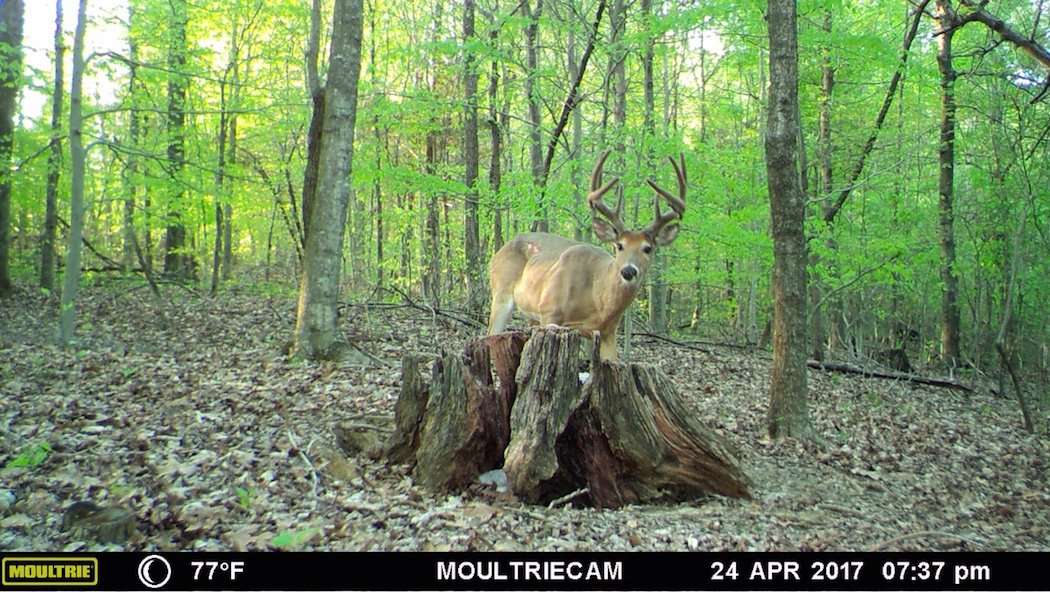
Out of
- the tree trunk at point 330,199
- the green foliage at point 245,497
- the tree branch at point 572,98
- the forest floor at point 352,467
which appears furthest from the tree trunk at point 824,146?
the green foliage at point 245,497

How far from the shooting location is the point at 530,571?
3.61 meters

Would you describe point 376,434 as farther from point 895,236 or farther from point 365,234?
point 365,234

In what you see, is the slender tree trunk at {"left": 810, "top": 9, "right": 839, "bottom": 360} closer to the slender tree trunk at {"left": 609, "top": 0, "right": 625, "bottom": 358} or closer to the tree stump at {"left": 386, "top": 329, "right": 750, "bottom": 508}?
the slender tree trunk at {"left": 609, "top": 0, "right": 625, "bottom": 358}

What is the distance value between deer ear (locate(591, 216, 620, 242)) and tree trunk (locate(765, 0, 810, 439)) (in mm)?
1604

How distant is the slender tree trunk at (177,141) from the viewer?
12.3 meters

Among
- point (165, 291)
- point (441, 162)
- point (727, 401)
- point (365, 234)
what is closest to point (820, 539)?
point (727, 401)

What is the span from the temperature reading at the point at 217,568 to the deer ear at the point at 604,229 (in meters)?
4.74

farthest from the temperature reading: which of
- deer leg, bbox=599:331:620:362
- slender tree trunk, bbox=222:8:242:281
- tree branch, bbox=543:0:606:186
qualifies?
slender tree trunk, bbox=222:8:242:281

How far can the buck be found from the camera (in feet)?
23.0

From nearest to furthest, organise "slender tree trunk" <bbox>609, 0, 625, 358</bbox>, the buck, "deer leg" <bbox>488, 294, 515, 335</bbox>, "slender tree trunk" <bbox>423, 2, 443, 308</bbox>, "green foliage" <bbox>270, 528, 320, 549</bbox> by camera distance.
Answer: "green foliage" <bbox>270, 528, 320, 549</bbox>, the buck, "deer leg" <bbox>488, 294, 515, 335</bbox>, "slender tree trunk" <bbox>609, 0, 625, 358</bbox>, "slender tree trunk" <bbox>423, 2, 443, 308</bbox>

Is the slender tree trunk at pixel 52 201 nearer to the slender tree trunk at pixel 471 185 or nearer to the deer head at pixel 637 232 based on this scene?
the slender tree trunk at pixel 471 185

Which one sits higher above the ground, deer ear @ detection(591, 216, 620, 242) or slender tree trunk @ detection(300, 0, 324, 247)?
slender tree trunk @ detection(300, 0, 324, 247)

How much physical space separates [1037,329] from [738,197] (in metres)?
7.23

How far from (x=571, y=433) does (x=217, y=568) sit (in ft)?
8.16
